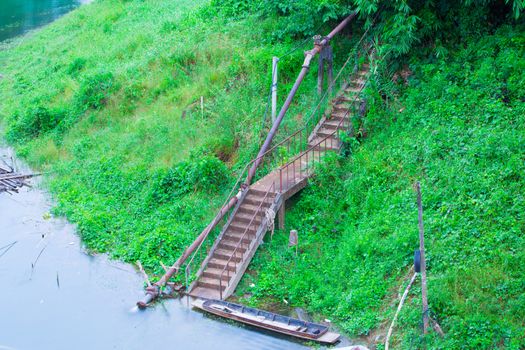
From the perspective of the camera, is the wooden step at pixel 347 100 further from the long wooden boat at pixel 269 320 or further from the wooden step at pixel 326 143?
the long wooden boat at pixel 269 320

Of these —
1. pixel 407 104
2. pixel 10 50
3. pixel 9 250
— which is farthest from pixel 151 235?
pixel 10 50

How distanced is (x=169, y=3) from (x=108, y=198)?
1621 centimetres

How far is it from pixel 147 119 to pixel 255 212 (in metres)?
8.57

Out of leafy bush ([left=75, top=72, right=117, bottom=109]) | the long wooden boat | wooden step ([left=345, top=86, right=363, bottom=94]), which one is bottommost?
the long wooden boat

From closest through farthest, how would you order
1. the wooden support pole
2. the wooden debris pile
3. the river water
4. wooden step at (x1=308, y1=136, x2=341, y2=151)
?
the wooden support pole < the river water < wooden step at (x1=308, y1=136, x2=341, y2=151) < the wooden debris pile

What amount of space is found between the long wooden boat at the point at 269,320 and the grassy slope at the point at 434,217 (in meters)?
0.54

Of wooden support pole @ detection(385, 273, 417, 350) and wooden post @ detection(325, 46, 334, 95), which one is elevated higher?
wooden post @ detection(325, 46, 334, 95)

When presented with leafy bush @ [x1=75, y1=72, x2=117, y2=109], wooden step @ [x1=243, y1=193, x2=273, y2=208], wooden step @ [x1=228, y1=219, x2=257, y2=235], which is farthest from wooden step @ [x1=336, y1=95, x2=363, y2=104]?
leafy bush @ [x1=75, y1=72, x2=117, y2=109]

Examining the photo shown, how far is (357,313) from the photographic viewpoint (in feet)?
48.0

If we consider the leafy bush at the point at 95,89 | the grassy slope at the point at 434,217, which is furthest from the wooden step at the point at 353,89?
the leafy bush at the point at 95,89

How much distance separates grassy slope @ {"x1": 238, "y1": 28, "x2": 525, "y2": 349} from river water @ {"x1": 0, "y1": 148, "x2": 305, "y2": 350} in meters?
1.49

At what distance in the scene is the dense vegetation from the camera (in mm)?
14234

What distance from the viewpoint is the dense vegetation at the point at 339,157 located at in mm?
14234

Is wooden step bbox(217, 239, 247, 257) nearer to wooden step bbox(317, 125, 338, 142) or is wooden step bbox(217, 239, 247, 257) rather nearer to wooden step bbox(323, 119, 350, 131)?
wooden step bbox(317, 125, 338, 142)
